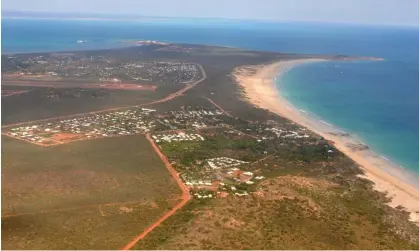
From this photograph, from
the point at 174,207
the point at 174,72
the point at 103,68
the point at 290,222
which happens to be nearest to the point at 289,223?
the point at 290,222

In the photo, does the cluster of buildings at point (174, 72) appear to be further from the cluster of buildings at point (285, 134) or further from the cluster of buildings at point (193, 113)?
the cluster of buildings at point (285, 134)

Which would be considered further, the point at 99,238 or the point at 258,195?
the point at 258,195

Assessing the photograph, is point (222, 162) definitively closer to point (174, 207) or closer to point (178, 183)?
point (178, 183)

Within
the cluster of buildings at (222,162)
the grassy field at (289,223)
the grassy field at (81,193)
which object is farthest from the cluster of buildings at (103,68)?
the grassy field at (289,223)

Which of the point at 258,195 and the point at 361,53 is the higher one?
the point at 361,53

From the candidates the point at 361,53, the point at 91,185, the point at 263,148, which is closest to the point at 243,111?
the point at 263,148

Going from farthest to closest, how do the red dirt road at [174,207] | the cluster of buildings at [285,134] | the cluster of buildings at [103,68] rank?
the cluster of buildings at [103,68] → the cluster of buildings at [285,134] → the red dirt road at [174,207]

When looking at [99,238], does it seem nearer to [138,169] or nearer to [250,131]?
[138,169]

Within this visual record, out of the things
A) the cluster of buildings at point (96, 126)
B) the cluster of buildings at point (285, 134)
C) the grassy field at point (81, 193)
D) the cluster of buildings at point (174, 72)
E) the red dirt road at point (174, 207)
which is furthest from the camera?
the cluster of buildings at point (174, 72)
